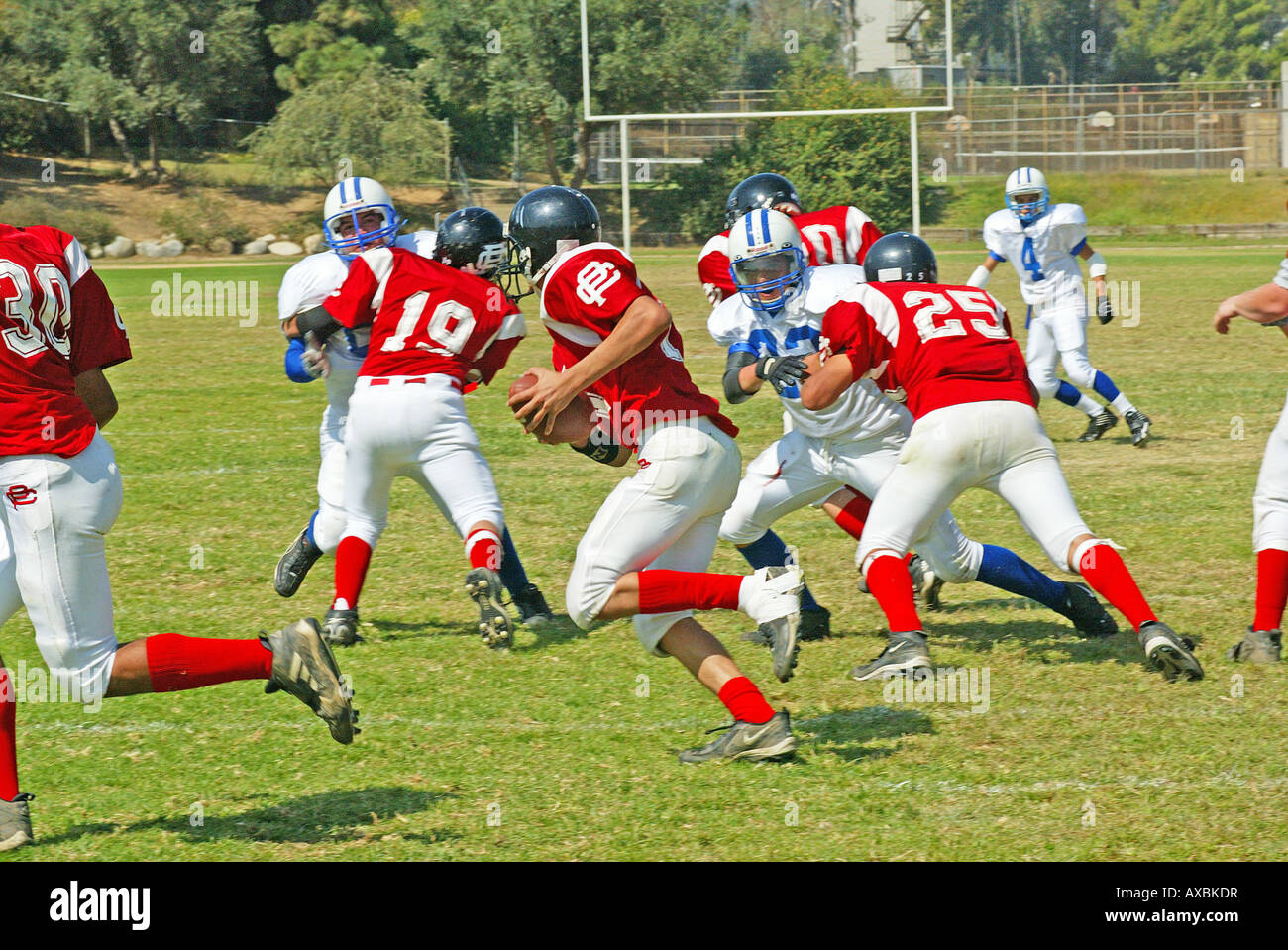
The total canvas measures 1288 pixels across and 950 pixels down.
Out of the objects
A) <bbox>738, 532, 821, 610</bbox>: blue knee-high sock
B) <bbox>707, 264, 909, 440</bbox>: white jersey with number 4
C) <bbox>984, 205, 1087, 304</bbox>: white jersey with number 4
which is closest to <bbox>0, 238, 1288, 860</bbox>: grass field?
<bbox>738, 532, 821, 610</bbox>: blue knee-high sock

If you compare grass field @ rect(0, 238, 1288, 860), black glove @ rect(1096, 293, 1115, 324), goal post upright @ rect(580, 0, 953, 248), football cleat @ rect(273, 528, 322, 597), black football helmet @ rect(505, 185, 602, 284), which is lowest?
grass field @ rect(0, 238, 1288, 860)

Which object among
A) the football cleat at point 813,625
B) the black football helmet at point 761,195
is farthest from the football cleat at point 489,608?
the black football helmet at point 761,195

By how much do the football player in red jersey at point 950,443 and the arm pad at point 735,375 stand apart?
1.34ft

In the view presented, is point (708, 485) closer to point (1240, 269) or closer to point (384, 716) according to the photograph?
point (384, 716)

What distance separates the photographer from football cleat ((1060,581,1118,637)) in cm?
560

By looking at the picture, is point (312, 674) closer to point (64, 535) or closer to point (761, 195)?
point (64, 535)

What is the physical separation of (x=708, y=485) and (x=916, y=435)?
1.05m

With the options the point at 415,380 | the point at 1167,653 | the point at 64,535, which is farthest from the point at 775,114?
the point at 64,535

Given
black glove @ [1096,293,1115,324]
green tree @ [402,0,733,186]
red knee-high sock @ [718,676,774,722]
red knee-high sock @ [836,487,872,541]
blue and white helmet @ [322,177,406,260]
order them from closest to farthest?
1. red knee-high sock @ [718,676,774,722]
2. red knee-high sock @ [836,487,872,541]
3. blue and white helmet @ [322,177,406,260]
4. black glove @ [1096,293,1115,324]
5. green tree @ [402,0,733,186]

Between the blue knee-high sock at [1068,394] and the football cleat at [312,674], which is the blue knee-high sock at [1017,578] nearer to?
the football cleat at [312,674]

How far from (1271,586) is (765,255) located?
2209 millimetres

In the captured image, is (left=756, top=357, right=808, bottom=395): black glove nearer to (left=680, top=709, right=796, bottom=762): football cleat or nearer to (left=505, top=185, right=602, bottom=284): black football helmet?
(left=505, top=185, right=602, bottom=284): black football helmet

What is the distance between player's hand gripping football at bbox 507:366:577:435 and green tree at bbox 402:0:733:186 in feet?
61.0

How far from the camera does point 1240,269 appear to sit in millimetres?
24125
